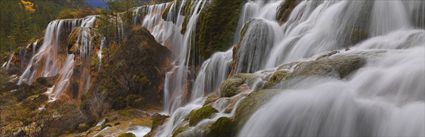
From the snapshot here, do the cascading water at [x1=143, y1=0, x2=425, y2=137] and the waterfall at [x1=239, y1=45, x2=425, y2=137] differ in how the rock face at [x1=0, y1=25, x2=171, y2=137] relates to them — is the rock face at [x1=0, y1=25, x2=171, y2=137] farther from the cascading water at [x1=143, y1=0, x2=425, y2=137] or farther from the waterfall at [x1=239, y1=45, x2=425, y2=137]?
the waterfall at [x1=239, y1=45, x2=425, y2=137]

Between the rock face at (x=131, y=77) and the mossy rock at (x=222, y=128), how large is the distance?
14.5 metres

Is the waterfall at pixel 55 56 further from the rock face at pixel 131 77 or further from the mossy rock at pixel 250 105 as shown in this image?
the mossy rock at pixel 250 105

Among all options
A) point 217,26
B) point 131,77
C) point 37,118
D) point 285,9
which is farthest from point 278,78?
point 131,77

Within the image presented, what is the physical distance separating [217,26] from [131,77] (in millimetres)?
5594

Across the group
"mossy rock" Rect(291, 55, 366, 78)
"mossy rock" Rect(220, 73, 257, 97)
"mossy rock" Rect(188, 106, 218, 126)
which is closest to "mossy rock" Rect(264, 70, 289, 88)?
"mossy rock" Rect(291, 55, 366, 78)

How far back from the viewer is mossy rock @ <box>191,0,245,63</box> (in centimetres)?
2173

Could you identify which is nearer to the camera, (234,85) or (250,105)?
(250,105)

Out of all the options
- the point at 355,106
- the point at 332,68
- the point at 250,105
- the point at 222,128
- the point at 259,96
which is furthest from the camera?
the point at 332,68

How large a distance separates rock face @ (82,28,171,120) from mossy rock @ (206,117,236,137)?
1452 centimetres

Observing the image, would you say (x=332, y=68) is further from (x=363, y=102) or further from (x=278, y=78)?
(x=363, y=102)

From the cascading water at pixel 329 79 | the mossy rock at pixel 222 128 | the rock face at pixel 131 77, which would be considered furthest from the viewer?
the rock face at pixel 131 77

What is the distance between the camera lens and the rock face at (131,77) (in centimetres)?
2352

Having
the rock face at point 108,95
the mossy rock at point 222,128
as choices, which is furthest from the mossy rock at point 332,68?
the rock face at point 108,95

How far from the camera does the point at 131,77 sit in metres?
24.6
